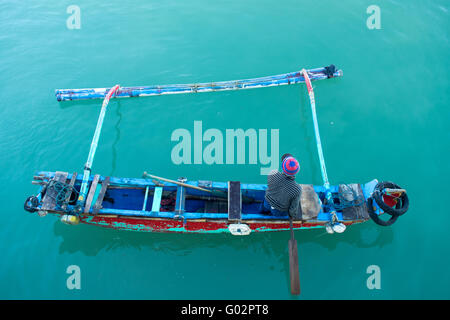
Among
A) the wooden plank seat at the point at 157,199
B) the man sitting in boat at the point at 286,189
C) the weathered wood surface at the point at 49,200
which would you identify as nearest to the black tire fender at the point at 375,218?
the man sitting in boat at the point at 286,189

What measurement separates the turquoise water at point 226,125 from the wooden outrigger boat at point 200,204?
2.46 ft

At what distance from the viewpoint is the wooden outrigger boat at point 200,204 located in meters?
5.37

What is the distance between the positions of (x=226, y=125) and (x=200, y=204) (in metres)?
2.59

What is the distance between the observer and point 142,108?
8258 mm

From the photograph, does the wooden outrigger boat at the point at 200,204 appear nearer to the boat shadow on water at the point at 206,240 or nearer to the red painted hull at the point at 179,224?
the red painted hull at the point at 179,224

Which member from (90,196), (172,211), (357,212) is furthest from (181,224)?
(357,212)

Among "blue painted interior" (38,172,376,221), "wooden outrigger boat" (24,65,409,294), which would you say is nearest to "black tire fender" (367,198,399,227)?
"wooden outrigger boat" (24,65,409,294)

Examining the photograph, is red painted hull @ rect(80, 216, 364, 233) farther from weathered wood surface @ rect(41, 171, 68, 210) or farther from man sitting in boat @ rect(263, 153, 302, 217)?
weathered wood surface @ rect(41, 171, 68, 210)

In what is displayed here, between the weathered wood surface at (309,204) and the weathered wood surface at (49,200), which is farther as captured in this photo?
the weathered wood surface at (309,204)

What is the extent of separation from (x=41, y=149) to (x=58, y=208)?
3046 millimetres

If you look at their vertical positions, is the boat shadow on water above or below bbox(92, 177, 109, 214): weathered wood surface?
below

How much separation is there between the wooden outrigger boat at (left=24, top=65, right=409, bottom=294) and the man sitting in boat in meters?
0.39

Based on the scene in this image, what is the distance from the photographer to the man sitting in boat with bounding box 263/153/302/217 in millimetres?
4781

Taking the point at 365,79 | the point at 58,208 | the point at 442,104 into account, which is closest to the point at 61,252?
the point at 58,208
